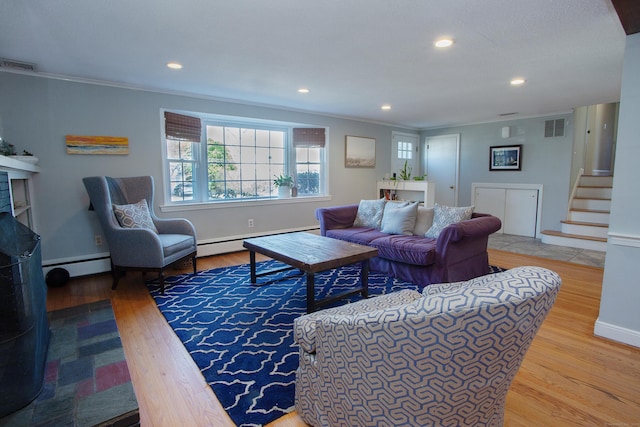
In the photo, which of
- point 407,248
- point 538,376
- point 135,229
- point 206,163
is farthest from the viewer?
point 206,163

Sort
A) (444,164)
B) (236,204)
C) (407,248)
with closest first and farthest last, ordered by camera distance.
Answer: (407,248) → (236,204) → (444,164)

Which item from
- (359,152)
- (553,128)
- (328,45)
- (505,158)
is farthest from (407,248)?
(553,128)

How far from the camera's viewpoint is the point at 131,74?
336 centimetres

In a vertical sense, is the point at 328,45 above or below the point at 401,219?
above

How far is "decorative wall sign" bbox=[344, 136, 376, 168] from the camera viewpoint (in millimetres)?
5926

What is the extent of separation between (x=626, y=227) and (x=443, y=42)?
72.5 inches

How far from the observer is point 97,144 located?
11.9 ft

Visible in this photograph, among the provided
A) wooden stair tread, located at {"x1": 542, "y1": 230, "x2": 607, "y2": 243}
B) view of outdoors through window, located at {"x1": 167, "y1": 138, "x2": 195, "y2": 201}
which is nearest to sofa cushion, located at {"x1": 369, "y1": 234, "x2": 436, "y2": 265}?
view of outdoors through window, located at {"x1": 167, "y1": 138, "x2": 195, "y2": 201}

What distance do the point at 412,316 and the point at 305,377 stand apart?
0.80m

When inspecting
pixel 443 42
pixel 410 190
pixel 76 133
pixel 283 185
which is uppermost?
pixel 443 42

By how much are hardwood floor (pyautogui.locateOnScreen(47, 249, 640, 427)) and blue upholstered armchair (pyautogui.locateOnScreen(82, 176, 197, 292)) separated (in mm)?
402

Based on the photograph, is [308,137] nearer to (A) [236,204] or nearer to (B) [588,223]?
(A) [236,204]

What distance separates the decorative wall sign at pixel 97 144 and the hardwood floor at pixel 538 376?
1.60 metres

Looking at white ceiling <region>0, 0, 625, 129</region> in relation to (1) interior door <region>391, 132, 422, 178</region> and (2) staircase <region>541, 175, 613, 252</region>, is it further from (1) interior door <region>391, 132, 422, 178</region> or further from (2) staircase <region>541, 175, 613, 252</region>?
(1) interior door <region>391, 132, 422, 178</region>
